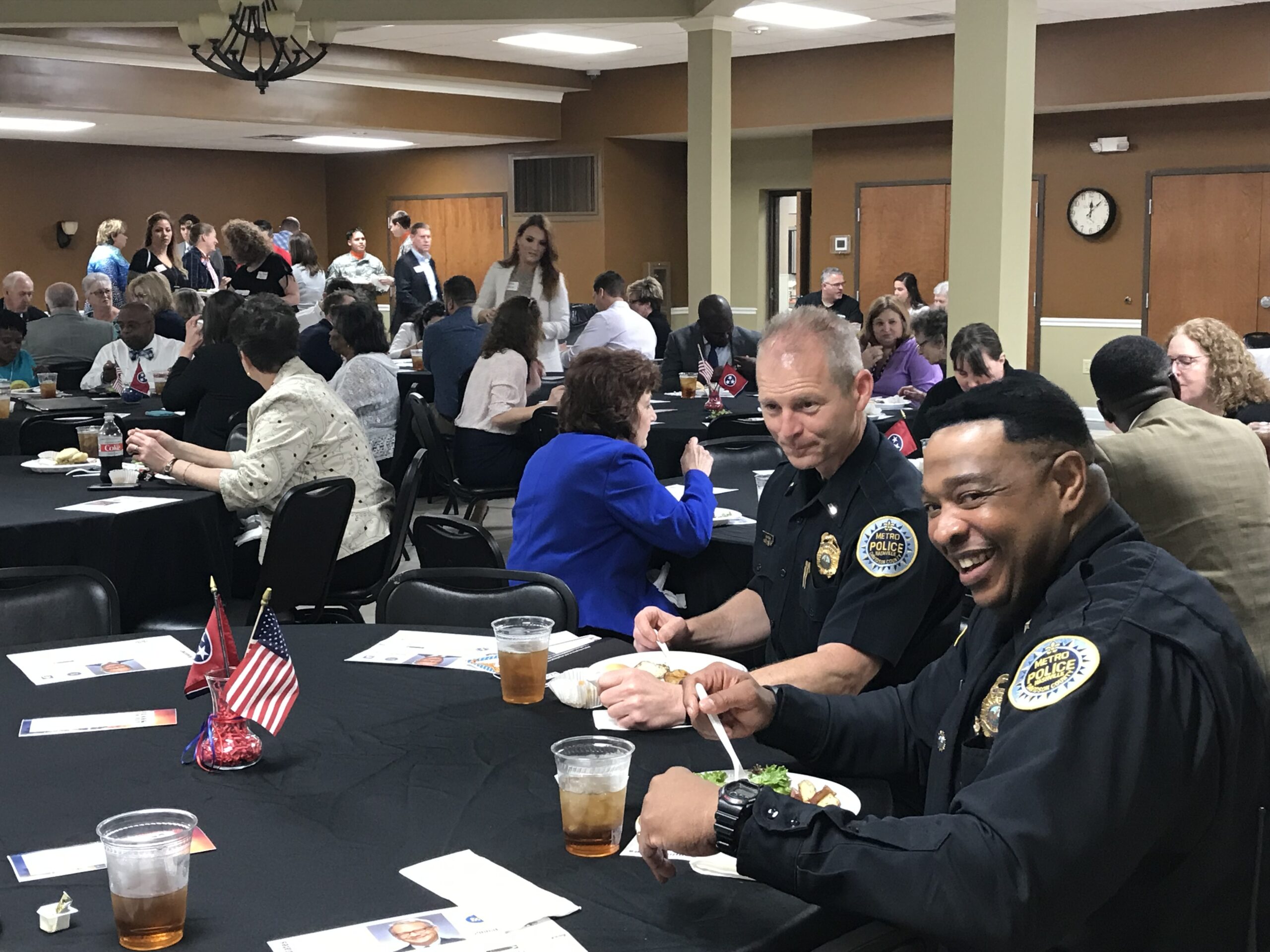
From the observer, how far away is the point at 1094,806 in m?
1.33

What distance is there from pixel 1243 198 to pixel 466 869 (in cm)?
1146

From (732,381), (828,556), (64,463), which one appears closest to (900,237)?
(732,381)

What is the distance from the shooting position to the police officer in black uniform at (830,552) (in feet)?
7.68

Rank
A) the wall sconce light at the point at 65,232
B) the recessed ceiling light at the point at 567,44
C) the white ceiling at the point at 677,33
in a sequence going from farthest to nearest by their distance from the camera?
the wall sconce light at the point at 65,232, the recessed ceiling light at the point at 567,44, the white ceiling at the point at 677,33

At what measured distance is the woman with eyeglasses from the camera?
4.61m

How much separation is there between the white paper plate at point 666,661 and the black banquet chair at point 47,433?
420 cm

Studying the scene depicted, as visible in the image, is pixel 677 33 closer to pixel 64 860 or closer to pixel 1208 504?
pixel 1208 504

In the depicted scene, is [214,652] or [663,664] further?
[663,664]

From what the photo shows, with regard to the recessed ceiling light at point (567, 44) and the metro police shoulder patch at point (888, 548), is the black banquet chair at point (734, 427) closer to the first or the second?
the metro police shoulder patch at point (888, 548)

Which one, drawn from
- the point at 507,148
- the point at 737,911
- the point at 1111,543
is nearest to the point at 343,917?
the point at 737,911

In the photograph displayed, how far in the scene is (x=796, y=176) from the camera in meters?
15.0

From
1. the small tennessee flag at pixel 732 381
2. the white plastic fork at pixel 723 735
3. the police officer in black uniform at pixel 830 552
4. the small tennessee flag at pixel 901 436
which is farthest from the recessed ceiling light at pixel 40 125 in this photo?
the white plastic fork at pixel 723 735

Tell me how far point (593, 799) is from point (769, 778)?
10.2 inches

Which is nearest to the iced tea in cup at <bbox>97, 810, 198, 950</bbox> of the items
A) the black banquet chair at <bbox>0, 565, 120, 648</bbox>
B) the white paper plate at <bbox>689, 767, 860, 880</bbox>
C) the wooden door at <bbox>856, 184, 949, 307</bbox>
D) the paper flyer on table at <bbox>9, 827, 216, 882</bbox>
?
the paper flyer on table at <bbox>9, 827, 216, 882</bbox>
